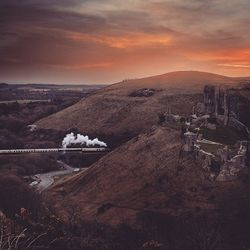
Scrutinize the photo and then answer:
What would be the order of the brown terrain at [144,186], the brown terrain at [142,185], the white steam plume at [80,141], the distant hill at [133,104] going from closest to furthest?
the brown terrain at [144,186] → the brown terrain at [142,185] → the white steam plume at [80,141] → the distant hill at [133,104]

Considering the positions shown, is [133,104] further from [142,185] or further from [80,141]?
[142,185]

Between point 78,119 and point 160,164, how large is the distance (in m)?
49.6

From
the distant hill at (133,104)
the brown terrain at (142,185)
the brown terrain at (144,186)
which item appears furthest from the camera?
the distant hill at (133,104)

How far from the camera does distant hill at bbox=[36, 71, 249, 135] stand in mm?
85812

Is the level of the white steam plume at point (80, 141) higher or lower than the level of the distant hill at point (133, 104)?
Result: lower

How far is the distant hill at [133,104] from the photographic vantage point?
8581 cm

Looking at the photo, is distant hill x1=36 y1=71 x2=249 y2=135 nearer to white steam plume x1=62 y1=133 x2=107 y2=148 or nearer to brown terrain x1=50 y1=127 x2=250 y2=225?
white steam plume x1=62 y1=133 x2=107 y2=148

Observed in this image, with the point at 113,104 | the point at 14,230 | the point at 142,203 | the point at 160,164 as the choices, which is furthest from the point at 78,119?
the point at 14,230

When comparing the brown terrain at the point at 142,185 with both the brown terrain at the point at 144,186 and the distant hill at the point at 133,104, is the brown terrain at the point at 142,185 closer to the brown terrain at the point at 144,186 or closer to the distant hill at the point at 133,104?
the brown terrain at the point at 144,186

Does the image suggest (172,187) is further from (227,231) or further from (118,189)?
(227,231)

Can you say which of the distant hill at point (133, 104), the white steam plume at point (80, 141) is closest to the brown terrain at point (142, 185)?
the white steam plume at point (80, 141)

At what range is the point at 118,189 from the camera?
45188mm

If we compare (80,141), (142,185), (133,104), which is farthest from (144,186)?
(133,104)

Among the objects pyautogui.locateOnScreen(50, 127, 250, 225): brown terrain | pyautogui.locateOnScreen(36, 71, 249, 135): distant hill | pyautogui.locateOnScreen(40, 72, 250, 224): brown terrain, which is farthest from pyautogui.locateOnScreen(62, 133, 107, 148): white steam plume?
pyautogui.locateOnScreen(50, 127, 250, 225): brown terrain
